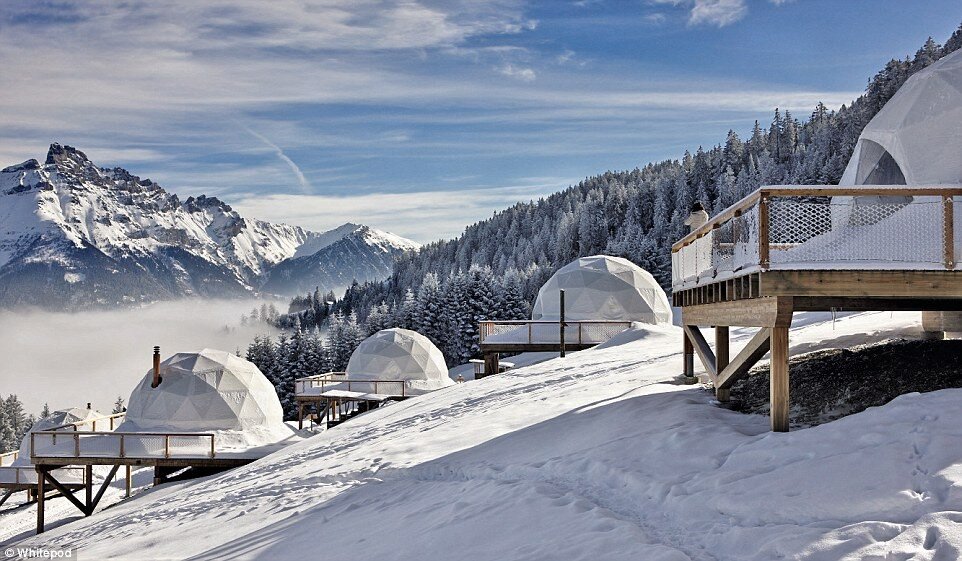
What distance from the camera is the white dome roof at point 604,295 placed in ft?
112

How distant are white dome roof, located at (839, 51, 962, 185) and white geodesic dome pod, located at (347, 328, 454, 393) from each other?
28.1 m

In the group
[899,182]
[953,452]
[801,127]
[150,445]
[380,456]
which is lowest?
[150,445]

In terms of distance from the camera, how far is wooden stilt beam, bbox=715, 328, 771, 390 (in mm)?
10156

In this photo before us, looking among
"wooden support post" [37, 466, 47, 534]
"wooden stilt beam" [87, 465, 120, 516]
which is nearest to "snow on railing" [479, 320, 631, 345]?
"wooden stilt beam" [87, 465, 120, 516]

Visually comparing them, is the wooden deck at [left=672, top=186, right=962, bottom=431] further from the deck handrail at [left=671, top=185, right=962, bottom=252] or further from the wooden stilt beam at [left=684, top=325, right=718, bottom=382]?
the wooden stilt beam at [left=684, top=325, right=718, bottom=382]

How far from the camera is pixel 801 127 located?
5423 inches

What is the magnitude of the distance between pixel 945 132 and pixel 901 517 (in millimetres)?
6645

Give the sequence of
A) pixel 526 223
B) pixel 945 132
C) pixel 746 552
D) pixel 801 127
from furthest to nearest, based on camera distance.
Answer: pixel 526 223, pixel 801 127, pixel 945 132, pixel 746 552

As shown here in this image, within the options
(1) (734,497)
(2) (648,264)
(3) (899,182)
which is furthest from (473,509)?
(2) (648,264)

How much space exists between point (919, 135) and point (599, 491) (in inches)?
279

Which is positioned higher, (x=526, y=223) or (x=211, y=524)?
(x=526, y=223)

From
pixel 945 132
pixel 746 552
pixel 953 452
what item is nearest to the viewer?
pixel 746 552

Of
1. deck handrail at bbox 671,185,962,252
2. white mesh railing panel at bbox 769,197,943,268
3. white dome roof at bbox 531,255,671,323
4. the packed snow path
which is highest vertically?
deck handrail at bbox 671,185,962,252

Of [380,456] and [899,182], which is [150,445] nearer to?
[380,456]
